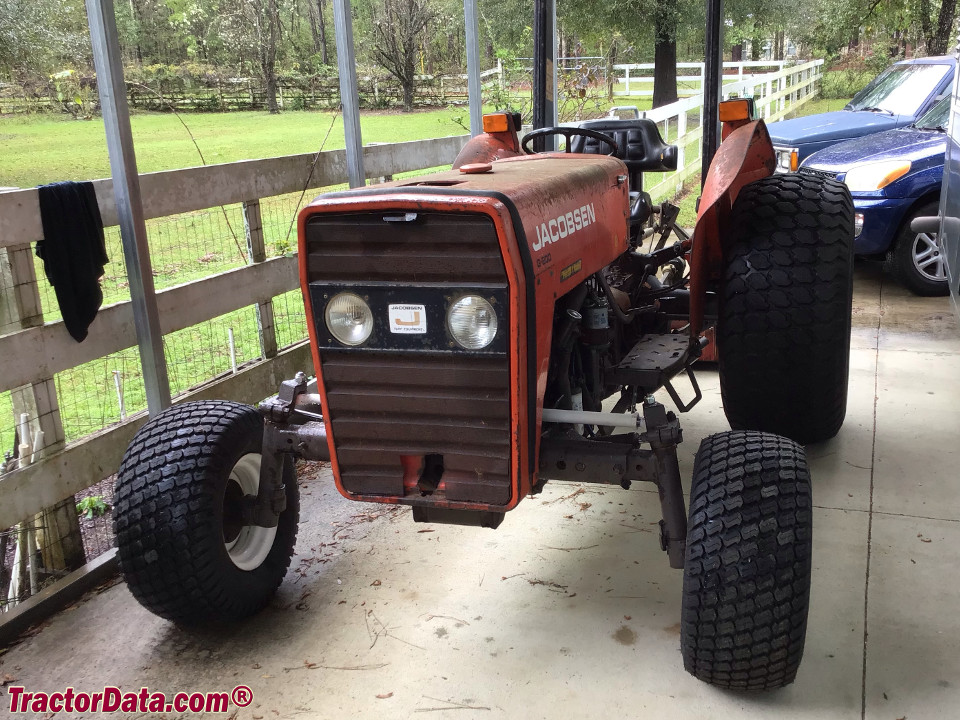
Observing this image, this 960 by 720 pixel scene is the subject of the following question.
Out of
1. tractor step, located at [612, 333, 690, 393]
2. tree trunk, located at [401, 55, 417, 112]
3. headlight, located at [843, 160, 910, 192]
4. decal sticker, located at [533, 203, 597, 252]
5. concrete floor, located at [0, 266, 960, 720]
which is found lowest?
concrete floor, located at [0, 266, 960, 720]

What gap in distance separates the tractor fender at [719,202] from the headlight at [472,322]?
1.22 metres

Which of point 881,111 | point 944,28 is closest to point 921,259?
point 881,111

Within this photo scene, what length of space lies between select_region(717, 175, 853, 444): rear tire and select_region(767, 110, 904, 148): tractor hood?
6.20m

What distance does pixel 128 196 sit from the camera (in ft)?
11.2

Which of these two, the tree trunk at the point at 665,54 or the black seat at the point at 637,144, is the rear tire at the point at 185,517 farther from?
the tree trunk at the point at 665,54

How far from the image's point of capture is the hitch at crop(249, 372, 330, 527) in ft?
9.37

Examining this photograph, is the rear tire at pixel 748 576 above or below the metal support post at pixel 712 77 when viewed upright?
below

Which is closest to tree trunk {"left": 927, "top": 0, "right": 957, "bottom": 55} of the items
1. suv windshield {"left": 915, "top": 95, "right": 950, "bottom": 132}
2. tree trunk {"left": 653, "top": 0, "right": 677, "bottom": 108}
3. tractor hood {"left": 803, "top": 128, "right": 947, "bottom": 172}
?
tree trunk {"left": 653, "top": 0, "right": 677, "bottom": 108}

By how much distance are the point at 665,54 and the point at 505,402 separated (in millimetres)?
10148

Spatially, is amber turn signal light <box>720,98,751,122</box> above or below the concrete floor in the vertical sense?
above

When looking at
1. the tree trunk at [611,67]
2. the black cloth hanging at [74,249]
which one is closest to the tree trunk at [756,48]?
the tree trunk at [611,67]

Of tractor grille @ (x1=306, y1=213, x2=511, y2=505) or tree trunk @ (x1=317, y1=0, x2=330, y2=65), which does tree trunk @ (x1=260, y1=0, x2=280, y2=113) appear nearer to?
tree trunk @ (x1=317, y1=0, x2=330, y2=65)

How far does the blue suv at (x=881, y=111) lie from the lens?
8.73m

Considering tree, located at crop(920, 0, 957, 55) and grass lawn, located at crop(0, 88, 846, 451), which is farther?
tree, located at crop(920, 0, 957, 55)
